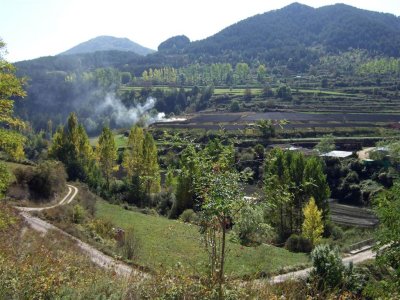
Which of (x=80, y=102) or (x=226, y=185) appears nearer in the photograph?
(x=226, y=185)

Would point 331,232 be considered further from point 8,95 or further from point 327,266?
point 8,95

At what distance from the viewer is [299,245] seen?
27.7m

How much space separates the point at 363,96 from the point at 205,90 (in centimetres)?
4194

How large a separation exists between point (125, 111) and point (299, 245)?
325 ft

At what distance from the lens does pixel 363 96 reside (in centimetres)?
10419

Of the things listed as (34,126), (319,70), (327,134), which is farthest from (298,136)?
(319,70)

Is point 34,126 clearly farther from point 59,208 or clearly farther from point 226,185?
point 226,185

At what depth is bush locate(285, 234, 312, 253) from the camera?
90.6 feet

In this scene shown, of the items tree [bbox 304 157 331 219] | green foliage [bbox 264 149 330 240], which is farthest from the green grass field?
tree [bbox 304 157 331 219]

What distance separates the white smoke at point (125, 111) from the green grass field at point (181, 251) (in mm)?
77114

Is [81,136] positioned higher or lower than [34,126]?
higher

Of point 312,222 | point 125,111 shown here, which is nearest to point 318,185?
point 312,222

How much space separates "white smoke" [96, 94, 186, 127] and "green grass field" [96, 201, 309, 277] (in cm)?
7711

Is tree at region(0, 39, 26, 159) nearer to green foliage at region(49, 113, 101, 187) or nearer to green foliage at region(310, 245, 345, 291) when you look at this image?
green foliage at region(310, 245, 345, 291)
